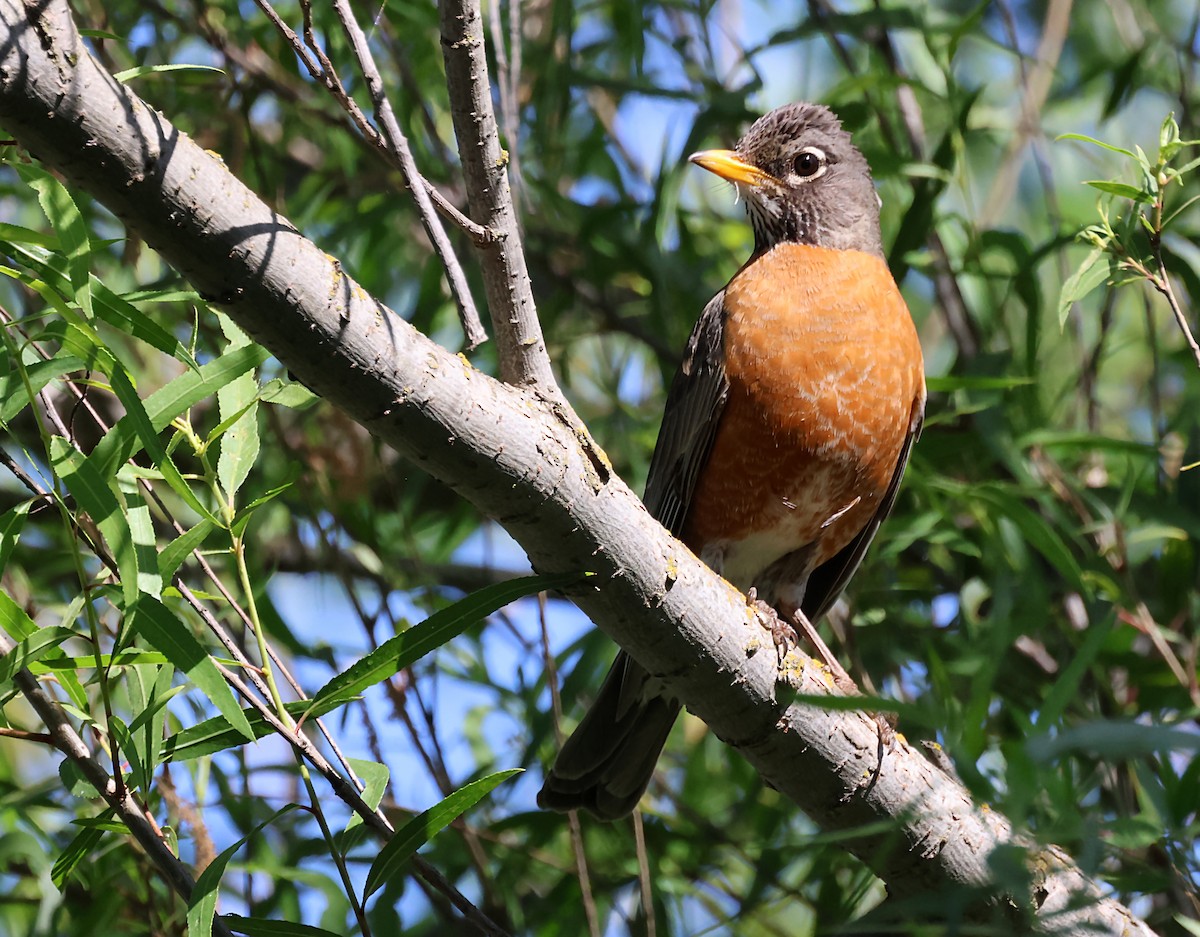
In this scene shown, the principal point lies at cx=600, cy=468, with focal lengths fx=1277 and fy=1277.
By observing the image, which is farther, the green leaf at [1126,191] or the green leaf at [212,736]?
the green leaf at [1126,191]

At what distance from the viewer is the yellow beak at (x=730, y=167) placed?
12.7 ft

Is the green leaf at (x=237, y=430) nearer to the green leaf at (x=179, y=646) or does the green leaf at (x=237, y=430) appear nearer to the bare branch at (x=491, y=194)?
the green leaf at (x=179, y=646)

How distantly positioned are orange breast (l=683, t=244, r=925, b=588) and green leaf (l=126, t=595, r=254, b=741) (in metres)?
1.82

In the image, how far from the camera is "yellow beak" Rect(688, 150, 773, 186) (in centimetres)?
388

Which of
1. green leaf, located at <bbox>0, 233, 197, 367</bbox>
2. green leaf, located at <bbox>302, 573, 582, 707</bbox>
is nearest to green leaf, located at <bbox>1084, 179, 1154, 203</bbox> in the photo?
green leaf, located at <bbox>302, 573, 582, 707</bbox>

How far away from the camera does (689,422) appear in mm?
3457

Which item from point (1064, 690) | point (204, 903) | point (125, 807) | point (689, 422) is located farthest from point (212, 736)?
point (689, 422)

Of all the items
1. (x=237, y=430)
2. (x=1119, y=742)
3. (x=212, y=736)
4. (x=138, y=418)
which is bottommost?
(x=1119, y=742)

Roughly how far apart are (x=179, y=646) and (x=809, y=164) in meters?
2.81

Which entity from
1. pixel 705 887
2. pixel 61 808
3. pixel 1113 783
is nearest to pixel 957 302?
pixel 1113 783

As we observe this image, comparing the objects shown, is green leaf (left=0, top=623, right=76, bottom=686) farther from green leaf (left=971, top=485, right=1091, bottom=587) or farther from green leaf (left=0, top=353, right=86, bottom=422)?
green leaf (left=971, top=485, right=1091, bottom=587)

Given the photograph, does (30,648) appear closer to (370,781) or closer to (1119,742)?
(370,781)

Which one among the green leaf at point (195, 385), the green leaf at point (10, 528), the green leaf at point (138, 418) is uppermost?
the green leaf at point (195, 385)

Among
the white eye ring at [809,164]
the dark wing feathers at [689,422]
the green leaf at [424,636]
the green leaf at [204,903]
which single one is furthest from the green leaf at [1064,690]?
the white eye ring at [809,164]
